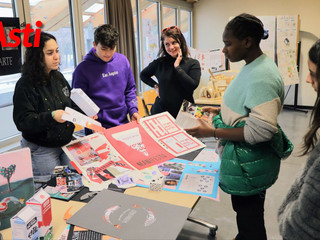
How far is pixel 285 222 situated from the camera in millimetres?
805

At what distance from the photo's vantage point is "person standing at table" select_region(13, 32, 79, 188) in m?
1.45

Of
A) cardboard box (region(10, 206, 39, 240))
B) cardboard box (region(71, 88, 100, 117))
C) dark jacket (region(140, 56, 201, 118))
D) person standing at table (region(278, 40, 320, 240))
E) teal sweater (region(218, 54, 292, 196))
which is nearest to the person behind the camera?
person standing at table (region(278, 40, 320, 240))

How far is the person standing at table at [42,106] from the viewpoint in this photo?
145 centimetres

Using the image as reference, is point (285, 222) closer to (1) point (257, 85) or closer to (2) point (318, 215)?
(2) point (318, 215)

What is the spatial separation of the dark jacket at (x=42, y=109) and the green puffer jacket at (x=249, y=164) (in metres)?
0.90

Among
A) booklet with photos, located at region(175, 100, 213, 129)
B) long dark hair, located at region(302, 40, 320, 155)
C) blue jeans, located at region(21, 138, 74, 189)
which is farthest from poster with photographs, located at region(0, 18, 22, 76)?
long dark hair, located at region(302, 40, 320, 155)

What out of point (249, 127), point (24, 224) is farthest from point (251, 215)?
point (24, 224)

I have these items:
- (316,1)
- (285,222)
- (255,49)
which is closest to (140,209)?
(285,222)

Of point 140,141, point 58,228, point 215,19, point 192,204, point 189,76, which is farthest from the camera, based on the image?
point 215,19

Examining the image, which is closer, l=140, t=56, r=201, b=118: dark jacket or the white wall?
l=140, t=56, r=201, b=118: dark jacket

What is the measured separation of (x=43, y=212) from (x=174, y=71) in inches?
65.8

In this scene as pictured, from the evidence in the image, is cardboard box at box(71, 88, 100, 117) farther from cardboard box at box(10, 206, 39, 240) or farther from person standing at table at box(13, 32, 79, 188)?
Answer: cardboard box at box(10, 206, 39, 240)

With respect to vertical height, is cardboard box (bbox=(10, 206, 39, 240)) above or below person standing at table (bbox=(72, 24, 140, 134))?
below

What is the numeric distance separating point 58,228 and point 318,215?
84cm
